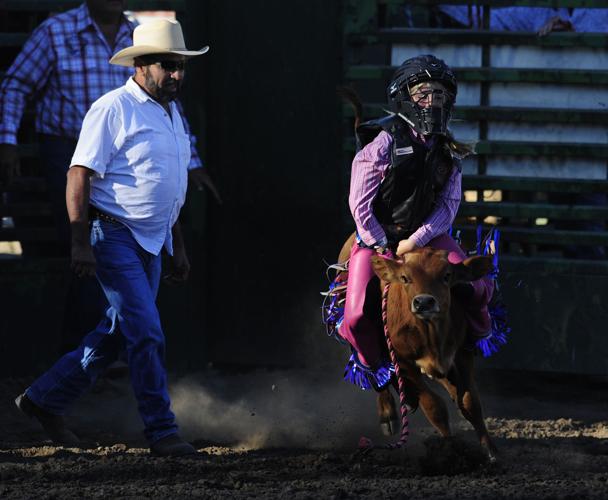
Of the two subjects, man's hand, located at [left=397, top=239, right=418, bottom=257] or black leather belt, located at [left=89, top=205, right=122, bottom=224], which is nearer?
man's hand, located at [left=397, top=239, right=418, bottom=257]

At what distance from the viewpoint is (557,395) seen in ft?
27.6

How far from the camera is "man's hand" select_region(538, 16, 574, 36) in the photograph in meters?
8.24

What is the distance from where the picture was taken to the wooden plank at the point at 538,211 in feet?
27.3

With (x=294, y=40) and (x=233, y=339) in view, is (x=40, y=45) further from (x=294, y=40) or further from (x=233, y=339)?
(x=233, y=339)

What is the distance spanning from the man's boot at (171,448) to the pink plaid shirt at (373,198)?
1379 millimetres

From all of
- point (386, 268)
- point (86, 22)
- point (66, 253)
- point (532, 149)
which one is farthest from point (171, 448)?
point (532, 149)

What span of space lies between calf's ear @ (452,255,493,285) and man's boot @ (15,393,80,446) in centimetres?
229

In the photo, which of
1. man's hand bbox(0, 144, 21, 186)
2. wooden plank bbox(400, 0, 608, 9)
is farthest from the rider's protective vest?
Answer: man's hand bbox(0, 144, 21, 186)

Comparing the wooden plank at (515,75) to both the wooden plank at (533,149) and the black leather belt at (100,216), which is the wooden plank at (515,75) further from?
the black leather belt at (100,216)

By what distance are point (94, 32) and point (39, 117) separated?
2.10 feet

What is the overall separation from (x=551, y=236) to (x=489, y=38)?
1340 millimetres

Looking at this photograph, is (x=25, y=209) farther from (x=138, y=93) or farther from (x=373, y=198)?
(x=373, y=198)

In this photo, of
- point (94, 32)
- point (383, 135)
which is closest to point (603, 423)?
point (383, 135)

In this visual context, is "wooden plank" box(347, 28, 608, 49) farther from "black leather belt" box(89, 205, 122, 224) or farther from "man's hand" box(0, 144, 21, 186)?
"black leather belt" box(89, 205, 122, 224)
